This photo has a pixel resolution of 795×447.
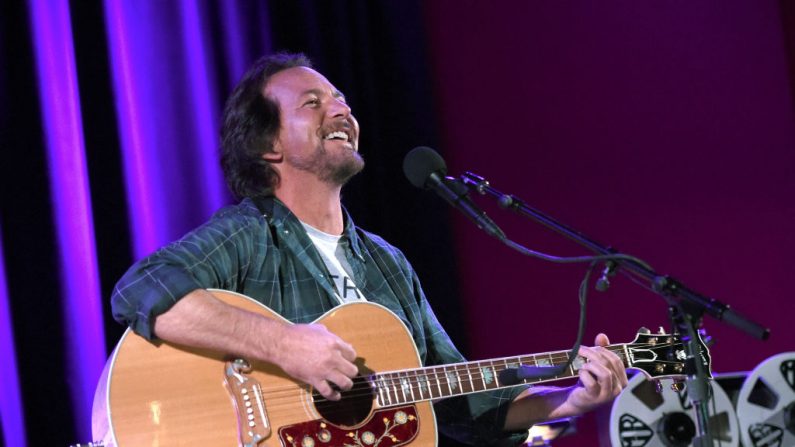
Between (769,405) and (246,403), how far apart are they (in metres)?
2.69

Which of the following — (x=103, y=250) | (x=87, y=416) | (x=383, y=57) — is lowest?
(x=87, y=416)

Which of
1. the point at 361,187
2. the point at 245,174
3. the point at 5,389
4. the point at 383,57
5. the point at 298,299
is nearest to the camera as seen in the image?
the point at 298,299

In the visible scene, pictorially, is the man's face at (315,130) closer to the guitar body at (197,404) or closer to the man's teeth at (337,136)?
the man's teeth at (337,136)

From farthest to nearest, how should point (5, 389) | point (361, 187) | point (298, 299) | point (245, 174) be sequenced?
1. point (361, 187)
2. point (245, 174)
3. point (5, 389)
4. point (298, 299)

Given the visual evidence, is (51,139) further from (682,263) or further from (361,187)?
(682,263)

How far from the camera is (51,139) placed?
335cm

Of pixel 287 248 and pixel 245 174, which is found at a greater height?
pixel 245 174

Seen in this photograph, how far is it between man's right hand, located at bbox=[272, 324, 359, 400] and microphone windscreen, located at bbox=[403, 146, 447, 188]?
502mm

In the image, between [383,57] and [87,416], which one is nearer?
[87,416]

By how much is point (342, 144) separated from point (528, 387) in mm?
1073

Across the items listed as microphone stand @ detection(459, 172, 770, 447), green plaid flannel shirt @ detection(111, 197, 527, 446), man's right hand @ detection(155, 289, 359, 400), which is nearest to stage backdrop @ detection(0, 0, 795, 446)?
green plaid flannel shirt @ detection(111, 197, 527, 446)

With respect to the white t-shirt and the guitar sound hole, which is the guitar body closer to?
the guitar sound hole

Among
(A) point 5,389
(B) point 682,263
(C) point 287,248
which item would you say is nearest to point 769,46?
(B) point 682,263

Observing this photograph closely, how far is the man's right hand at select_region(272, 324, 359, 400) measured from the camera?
2412 millimetres
